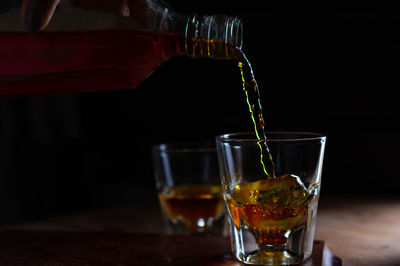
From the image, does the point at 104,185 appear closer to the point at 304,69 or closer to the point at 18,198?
the point at 18,198

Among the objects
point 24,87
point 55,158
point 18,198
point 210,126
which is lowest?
point 18,198

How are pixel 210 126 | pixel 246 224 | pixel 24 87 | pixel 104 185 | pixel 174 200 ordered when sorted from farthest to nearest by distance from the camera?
pixel 104 185 < pixel 210 126 < pixel 174 200 < pixel 24 87 < pixel 246 224

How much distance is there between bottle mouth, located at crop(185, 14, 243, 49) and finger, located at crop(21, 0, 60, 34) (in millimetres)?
179

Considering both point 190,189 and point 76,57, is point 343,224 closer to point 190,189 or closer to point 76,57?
point 190,189

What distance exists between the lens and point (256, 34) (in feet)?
5.37

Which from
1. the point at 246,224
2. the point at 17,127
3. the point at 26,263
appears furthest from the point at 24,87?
the point at 17,127

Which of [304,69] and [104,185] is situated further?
[104,185]

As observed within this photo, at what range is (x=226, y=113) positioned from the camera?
1.75 m

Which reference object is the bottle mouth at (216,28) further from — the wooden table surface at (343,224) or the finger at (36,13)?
the wooden table surface at (343,224)

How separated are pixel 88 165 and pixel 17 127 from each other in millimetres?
286

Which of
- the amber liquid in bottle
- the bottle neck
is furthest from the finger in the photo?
the bottle neck

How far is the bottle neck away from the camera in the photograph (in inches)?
28.4

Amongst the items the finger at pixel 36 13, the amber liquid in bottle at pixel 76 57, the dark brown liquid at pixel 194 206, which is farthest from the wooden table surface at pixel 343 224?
the finger at pixel 36 13

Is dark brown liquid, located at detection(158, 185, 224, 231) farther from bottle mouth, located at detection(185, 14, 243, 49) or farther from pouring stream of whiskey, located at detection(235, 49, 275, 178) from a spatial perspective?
bottle mouth, located at detection(185, 14, 243, 49)
